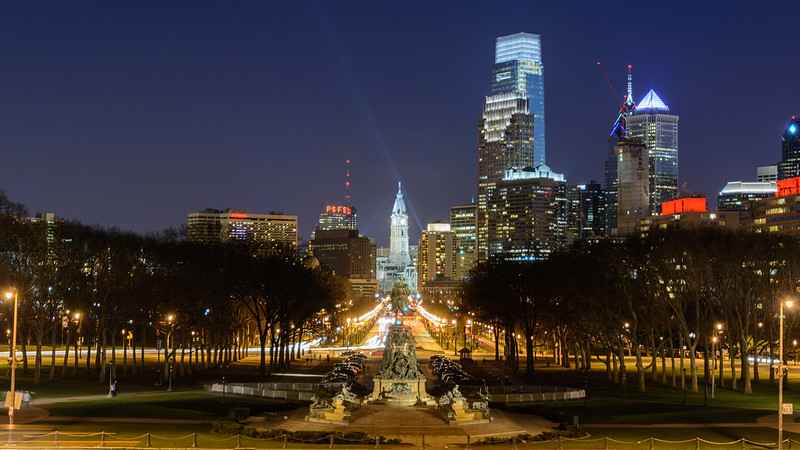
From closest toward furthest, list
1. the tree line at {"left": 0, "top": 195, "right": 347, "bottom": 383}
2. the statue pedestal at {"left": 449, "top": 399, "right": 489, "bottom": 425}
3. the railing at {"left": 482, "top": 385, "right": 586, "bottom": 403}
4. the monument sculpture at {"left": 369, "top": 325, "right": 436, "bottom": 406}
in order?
the statue pedestal at {"left": 449, "top": 399, "right": 489, "bottom": 425} < the monument sculpture at {"left": 369, "top": 325, "right": 436, "bottom": 406} < the railing at {"left": 482, "top": 385, "right": 586, "bottom": 403} < the tree line at {"left": 0, "top": 195, "right": 347, "bottom": 383}

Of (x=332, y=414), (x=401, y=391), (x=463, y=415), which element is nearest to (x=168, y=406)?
(x=332, y=414)

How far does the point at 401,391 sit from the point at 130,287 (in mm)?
43278

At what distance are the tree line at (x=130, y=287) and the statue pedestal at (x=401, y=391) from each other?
89.1 feet

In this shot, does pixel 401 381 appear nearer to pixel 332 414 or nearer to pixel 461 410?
pixel 461 410

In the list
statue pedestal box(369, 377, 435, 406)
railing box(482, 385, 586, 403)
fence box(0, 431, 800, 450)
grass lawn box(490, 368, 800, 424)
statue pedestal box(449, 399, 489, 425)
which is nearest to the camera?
fence box(0, 431, 800, 450)

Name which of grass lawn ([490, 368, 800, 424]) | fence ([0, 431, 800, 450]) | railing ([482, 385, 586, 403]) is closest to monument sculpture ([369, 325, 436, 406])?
grass lawn ([490, 368, 800, 424])

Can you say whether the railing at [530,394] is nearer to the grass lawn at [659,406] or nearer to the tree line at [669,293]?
the grass lawn at [659,406]

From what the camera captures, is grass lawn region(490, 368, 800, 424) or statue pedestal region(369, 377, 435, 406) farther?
statue pedestal region(369, 377, 435, 406)

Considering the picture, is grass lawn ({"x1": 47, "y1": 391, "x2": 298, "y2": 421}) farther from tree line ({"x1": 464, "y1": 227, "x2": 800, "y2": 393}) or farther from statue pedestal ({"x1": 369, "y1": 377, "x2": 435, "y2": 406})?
tree line ({"x1": 464, "y1": 227, "x2": 800, "y2": 393})

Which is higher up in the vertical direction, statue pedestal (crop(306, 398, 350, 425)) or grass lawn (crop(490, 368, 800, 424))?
statue pedestal (crop(306, 398, 350, 425))

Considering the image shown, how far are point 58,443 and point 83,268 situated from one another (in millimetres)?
56435

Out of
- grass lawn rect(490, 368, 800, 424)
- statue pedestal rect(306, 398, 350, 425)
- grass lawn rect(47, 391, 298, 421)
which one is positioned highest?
statue pedestal rect(306, 398, 350, 425)

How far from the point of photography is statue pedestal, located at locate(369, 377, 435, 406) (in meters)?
77.6

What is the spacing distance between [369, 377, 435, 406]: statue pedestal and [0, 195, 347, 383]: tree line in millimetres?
27165
